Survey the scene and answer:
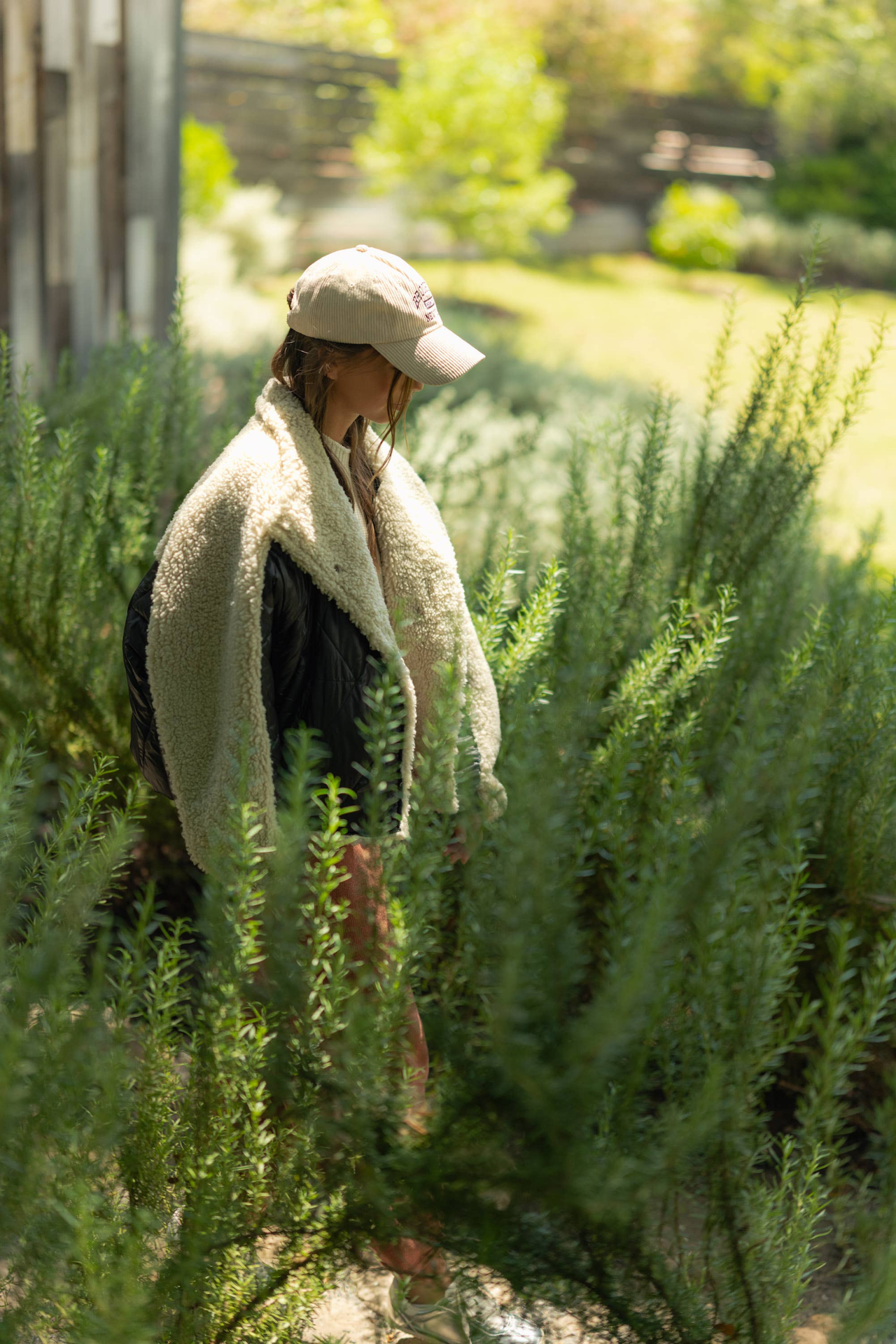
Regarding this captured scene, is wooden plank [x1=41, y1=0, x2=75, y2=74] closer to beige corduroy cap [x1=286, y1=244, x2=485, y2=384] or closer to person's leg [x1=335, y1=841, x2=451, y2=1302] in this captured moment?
beige corduroy cap [x1=286, y1=244, x2=485, y2=384]

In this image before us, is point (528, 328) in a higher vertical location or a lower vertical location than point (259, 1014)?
lower

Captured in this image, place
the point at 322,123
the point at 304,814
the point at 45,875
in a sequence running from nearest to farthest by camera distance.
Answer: the point at 304,814
the point at 45,875
the point at 322,123

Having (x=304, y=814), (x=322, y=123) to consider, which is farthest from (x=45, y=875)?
(x=322, y=123)

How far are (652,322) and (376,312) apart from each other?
1557 cm

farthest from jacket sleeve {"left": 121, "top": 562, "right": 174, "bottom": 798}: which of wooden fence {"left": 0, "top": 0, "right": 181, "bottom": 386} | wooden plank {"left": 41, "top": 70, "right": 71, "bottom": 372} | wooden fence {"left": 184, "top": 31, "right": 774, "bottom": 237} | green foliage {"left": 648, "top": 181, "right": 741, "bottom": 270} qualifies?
green foliage {"left": 648, "top": 181, "right": 741, "bottom": 270}

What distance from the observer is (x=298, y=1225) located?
49.0 inches

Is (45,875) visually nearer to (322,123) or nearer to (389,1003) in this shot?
(389,1003)

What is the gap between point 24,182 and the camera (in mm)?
4375

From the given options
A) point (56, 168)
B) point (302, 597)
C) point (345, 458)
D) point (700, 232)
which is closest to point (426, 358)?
point (345, 458)

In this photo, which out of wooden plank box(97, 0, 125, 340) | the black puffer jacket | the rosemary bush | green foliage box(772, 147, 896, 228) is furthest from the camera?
green foliage box(772, 147, 896, 228)

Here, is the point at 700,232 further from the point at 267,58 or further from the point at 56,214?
the point at 56,214

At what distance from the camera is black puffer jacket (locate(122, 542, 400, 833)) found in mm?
1682

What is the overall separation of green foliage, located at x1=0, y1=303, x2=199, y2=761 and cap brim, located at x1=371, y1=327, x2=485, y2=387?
0.93m

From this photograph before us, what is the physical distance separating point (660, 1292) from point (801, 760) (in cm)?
63
